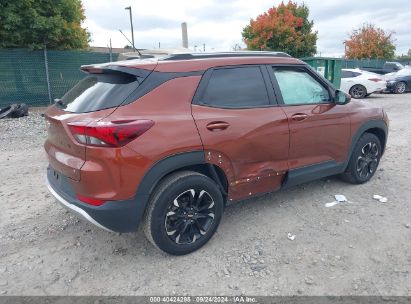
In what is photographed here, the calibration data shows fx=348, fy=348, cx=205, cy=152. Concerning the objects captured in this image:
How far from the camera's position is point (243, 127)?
3236 mm

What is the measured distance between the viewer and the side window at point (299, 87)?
12.2ft

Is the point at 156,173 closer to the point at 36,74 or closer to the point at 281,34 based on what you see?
the point at 36,74

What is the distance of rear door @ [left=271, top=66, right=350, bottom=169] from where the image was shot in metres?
3.68

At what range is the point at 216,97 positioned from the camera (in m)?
3.19

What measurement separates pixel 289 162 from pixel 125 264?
1.94 metres

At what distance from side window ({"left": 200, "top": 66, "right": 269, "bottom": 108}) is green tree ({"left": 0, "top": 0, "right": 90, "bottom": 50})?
424 inches

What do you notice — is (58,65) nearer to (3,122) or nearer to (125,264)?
(3,122)

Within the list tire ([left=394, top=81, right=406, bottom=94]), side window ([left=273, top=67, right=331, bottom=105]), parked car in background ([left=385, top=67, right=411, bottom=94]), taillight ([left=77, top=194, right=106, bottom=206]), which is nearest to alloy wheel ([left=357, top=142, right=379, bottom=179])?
side window ([left=273, top=67, right=331, bottom=105])

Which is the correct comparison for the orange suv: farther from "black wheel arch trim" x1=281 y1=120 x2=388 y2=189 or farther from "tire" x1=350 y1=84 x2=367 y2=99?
"tire" x1=350 y1=84 x2=367 y2=99

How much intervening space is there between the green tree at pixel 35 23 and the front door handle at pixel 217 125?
1105 cm

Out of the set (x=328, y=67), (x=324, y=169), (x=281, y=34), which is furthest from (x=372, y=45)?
(x=324, y=169)

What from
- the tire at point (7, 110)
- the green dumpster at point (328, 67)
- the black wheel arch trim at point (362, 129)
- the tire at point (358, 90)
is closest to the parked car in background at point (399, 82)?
the tire at point (358, 90)

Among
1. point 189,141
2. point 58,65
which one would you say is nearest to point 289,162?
point 189,141

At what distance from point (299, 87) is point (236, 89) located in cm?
94
